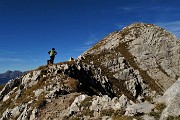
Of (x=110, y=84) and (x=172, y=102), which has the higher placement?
(x=110, y=84)

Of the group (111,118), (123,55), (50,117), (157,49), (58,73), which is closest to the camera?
(111,118)

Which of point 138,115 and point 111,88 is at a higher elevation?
point 111,88

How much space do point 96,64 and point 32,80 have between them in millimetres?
31043

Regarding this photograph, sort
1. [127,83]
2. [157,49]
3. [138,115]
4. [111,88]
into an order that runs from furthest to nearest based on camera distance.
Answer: [157,49] → [127,83] → [111,88] → [138,115]

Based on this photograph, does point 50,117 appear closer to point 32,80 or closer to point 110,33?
point 32,80

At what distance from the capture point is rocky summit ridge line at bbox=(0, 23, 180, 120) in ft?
112

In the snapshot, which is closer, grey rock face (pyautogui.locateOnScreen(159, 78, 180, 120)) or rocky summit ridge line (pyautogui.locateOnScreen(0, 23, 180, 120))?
grey rock face (pyautogui.locateOnScreen(159, 78, 180, 120))

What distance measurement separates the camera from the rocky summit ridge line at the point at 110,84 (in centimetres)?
3428

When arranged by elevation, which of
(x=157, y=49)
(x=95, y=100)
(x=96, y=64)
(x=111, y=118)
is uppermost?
(x=157, y=49)

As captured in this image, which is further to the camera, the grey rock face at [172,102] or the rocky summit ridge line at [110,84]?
the rocky summit ridge line at [110,84]

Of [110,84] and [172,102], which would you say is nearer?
[172,102]

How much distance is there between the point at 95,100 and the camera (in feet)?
129

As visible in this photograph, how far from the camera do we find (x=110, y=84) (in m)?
80.2

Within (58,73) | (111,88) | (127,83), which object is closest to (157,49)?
(127,83)
